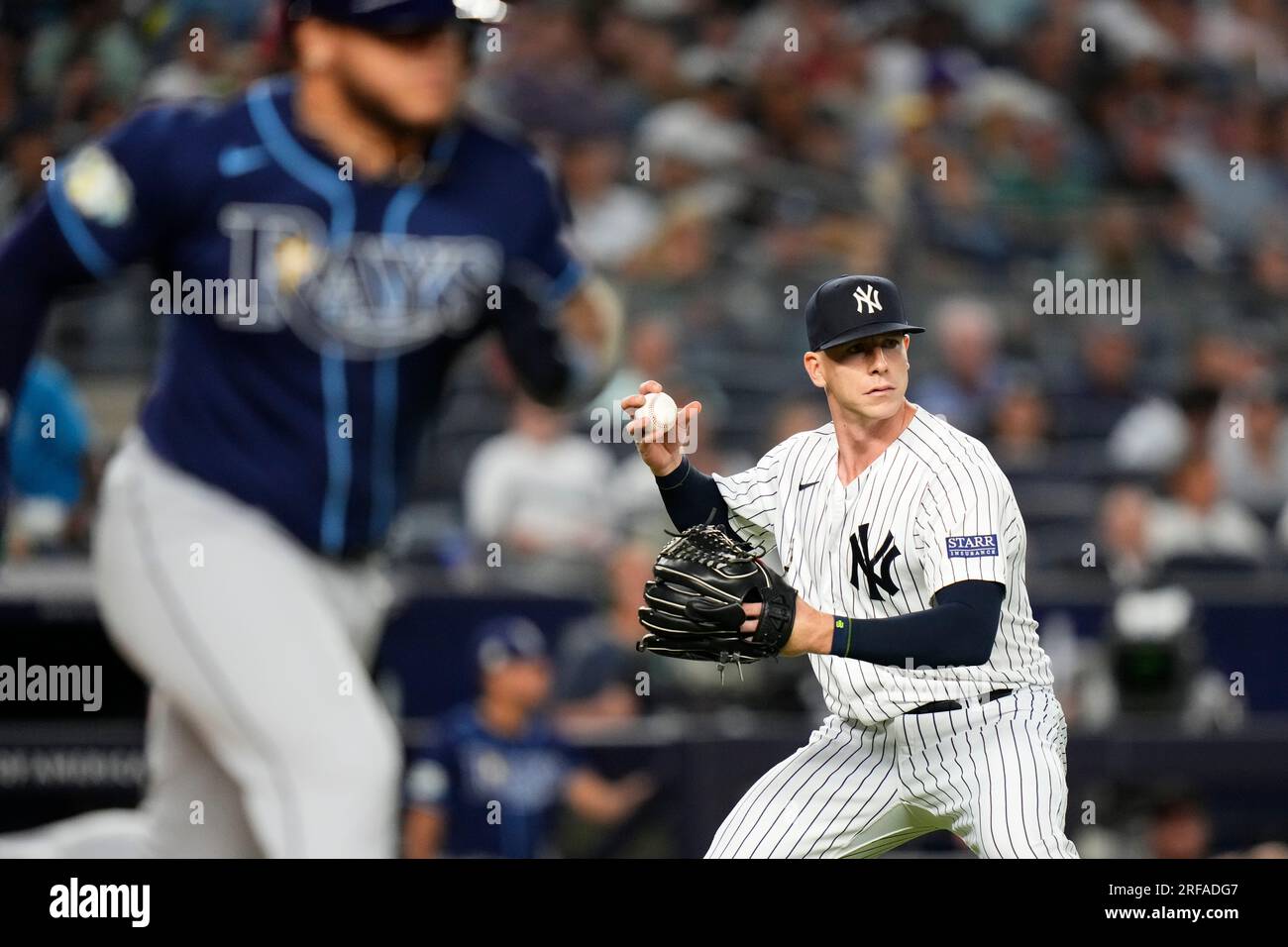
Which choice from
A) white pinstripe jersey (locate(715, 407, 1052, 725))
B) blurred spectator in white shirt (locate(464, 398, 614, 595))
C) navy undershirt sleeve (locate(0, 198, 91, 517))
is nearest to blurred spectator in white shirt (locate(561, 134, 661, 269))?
blurred spectator in white shirt (locate(464, 398, 614, 595))

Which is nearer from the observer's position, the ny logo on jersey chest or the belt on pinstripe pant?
the ny logo on jersey chest

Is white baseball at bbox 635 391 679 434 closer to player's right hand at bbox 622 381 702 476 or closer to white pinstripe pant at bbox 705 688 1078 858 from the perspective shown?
player's right hand at bbox 622 381 702 476

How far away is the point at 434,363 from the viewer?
4.75 metres

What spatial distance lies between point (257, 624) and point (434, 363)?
761 mm

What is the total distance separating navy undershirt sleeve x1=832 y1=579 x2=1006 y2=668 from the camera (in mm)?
3434

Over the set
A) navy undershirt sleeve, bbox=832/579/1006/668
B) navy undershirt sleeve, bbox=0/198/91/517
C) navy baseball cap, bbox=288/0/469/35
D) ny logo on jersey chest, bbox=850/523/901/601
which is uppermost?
navy baseball cap, bbox=288/0/469/35

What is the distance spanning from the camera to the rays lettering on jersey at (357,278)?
468 centimetres

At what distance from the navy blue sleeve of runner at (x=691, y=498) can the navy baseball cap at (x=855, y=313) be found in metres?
0.39

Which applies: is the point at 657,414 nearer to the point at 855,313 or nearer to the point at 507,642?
the point at 855,313

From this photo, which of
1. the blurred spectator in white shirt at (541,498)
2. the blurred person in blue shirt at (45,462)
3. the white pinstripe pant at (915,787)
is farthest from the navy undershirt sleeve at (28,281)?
the blurred spectator in white shirt at (541,498)

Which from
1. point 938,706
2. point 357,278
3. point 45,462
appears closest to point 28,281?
point 357,278

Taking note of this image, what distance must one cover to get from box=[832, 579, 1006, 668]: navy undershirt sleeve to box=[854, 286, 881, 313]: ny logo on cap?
587 mm

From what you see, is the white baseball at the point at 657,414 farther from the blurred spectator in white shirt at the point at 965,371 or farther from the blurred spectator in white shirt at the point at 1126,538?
the blurred spectator in white shirt at the point at 965,371

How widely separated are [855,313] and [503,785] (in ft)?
11.0
